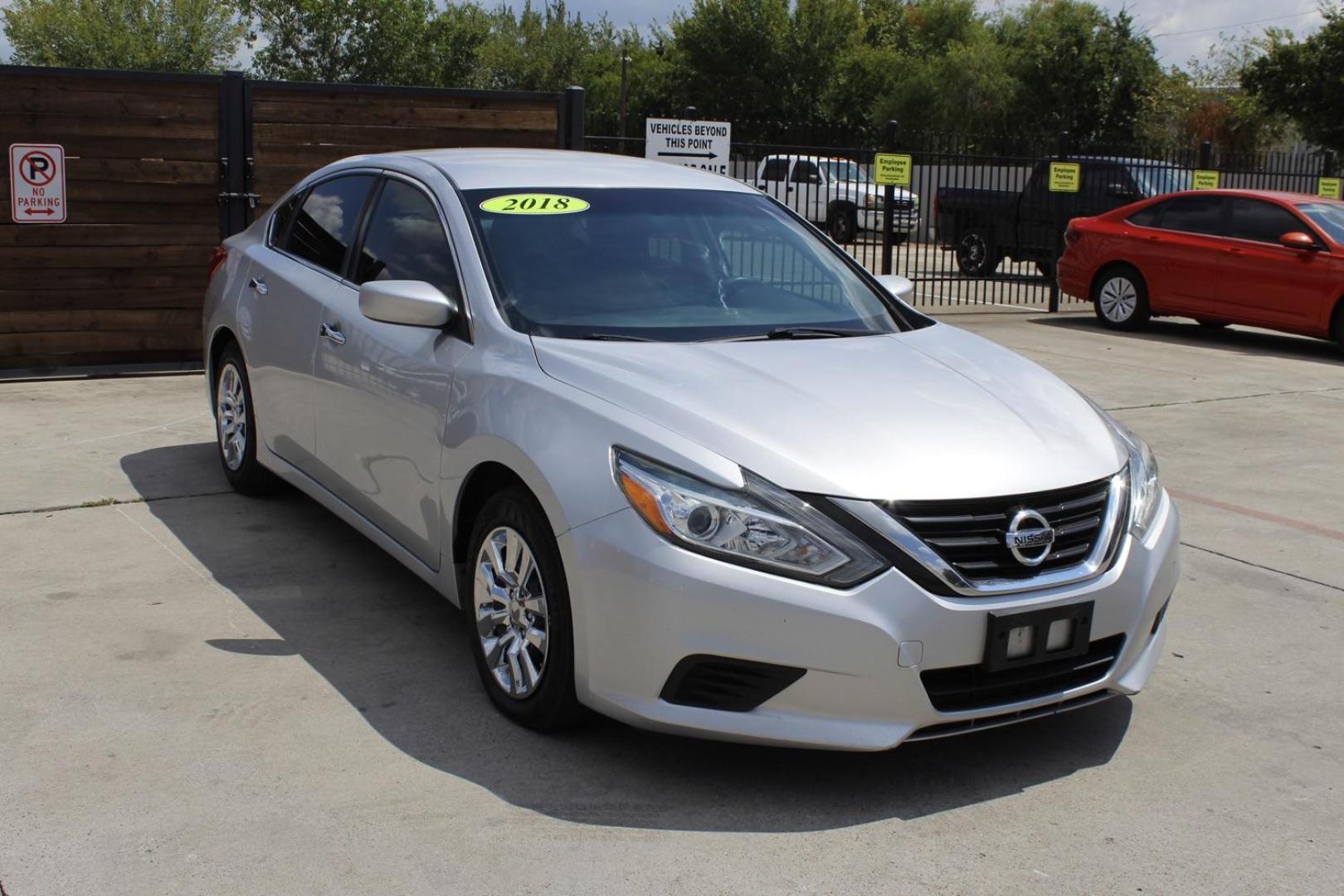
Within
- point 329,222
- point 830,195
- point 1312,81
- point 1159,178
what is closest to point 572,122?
point 329,222

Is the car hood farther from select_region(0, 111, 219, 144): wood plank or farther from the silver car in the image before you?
select_region(0, 111, 219, 144): wood plank

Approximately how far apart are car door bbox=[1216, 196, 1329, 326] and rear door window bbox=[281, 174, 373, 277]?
10111 millimetres

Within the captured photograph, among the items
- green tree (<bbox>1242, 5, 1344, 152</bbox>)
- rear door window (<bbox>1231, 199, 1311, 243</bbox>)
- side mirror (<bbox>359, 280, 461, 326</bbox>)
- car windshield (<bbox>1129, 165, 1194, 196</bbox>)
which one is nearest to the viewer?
side mirror (<bbox>359, 280, 461, 326</bbox>)

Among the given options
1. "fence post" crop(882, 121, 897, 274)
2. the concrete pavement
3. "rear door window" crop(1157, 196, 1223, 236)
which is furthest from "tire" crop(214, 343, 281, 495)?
"rear door window" crop(1157, 196, 1223, 236)

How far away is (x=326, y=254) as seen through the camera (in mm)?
5703

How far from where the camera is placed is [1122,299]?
1480 centimetres

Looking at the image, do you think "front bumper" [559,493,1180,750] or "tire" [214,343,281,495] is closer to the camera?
"front bumper" [559,493,1180,750]

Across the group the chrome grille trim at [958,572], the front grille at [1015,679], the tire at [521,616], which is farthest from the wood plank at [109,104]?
the front grille at [1015,679]

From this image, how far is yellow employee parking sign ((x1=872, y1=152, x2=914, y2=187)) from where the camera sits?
Answer: 14844 millimetres

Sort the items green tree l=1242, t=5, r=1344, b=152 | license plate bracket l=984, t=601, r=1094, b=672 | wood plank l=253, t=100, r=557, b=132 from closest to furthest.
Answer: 1. license plate bracket l=984, t=601, r=1094, b=672
2. wood plank l=253, t=100, r=557, b=132
3. green tree l=1242, t=5, r=1344, b=152

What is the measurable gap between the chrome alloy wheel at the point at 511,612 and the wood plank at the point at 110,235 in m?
7.05

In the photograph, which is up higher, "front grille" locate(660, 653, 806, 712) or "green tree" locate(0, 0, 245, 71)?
"green tree" locate(0, 0, 245, 71)

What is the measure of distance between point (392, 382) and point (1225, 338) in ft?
39.2

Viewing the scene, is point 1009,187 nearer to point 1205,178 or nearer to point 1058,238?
point 1205,178
